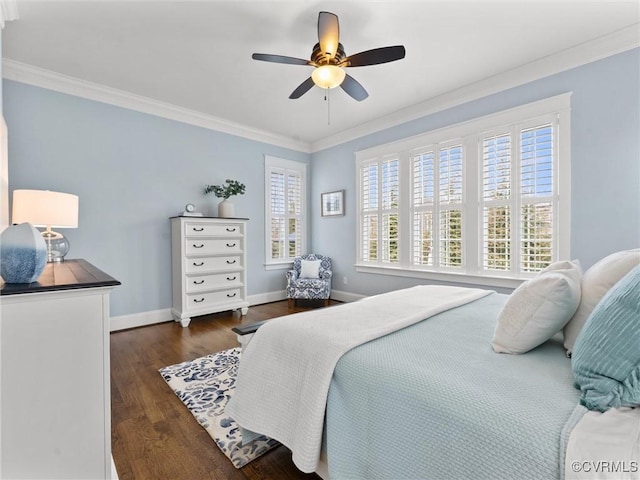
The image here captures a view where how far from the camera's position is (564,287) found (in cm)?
111

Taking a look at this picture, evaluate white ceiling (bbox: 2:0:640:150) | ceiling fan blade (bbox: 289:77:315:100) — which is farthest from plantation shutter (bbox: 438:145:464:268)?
ceiling fan blade (bbox: 289:77:315:100)

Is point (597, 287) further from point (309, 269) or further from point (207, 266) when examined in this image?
point (309, 269)

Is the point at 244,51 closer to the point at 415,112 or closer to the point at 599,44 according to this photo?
the point at 415,112

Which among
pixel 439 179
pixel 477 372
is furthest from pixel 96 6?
pixel 439 179

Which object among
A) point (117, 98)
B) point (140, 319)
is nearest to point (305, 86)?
point (117, 98)

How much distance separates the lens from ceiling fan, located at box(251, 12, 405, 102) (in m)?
2.13

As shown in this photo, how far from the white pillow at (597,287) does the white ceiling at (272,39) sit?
2.08 metres

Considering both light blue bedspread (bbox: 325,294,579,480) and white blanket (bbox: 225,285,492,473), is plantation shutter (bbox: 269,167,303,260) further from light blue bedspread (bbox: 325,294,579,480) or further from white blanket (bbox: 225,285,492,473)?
light blue bedspread (bbox: 325,294,579,480)

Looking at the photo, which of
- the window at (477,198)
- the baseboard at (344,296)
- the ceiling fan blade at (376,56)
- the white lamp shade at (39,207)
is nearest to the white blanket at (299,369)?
the ceiling fan blade at (376,56)

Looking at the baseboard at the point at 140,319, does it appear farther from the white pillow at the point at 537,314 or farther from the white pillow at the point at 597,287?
the white pillow at the point at 597,287

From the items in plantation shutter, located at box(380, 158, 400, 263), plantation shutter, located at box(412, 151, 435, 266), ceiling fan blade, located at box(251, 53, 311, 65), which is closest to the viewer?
ceiling fan blade, located at box(251, 53, 311, 65)

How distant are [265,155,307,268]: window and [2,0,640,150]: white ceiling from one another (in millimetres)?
1562

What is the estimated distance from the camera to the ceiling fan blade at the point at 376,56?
217 cm

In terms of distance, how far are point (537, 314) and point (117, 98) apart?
14.4 ft
